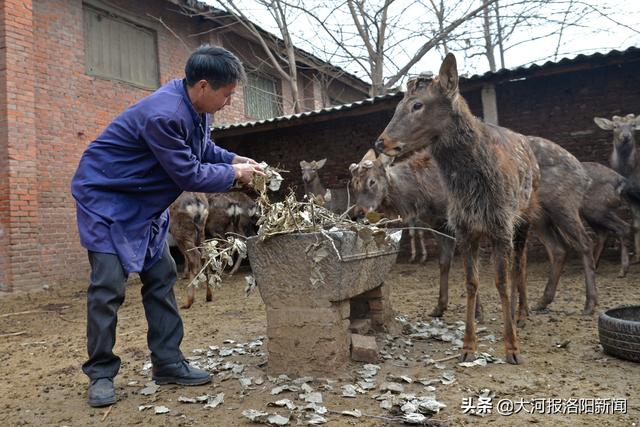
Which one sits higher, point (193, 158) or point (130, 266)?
point (193, 158)

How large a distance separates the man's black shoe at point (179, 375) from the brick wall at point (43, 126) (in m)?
6.59

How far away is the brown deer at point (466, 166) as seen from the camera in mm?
3889

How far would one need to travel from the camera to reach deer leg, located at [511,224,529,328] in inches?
185

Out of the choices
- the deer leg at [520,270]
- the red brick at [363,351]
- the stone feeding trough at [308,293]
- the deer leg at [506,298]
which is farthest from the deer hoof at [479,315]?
the stone feeding trough at [308,293]

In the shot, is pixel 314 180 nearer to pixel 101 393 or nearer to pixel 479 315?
pixel 479 315

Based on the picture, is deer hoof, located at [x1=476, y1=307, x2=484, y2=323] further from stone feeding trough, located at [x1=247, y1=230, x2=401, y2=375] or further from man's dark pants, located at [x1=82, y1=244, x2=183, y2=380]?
man's dark pants, located at [x1=82, y1=244, x2=183, y2=380]

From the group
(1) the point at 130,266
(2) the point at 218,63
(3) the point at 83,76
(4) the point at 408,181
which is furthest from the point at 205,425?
(3) the point at 83,76

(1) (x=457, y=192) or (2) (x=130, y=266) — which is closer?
(2) (x=130, y=266)

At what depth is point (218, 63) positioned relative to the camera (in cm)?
316

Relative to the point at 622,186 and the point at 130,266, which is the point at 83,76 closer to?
the point at 130,266

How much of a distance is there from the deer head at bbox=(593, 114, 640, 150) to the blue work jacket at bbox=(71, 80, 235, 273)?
23.1 feet

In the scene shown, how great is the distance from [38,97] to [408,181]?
23.7 ft

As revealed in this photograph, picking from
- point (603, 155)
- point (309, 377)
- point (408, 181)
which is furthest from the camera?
point (603, 155)

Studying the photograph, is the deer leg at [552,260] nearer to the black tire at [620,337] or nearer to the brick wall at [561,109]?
the black tire at [620,337]
